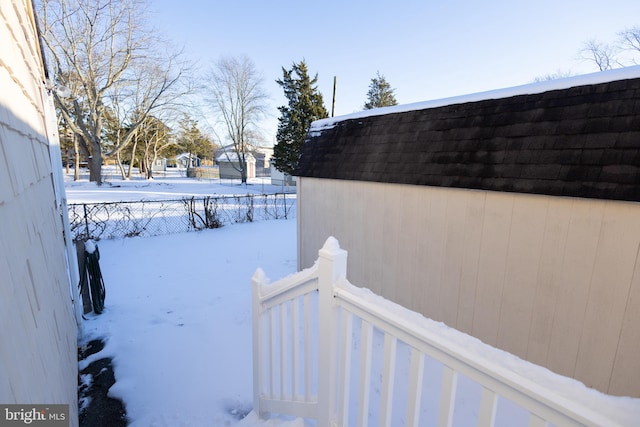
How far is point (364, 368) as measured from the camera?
1465 millimetres

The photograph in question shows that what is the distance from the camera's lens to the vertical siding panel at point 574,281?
2.61m

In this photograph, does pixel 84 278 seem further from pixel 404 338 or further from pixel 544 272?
pixel 544 272

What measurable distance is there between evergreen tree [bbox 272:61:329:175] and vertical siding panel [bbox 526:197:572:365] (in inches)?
836

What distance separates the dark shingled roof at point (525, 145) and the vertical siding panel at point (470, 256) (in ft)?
0.74

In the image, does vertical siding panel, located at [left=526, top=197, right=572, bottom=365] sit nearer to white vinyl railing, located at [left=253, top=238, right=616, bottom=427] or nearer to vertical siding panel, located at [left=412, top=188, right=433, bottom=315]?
white vinyl railing, located at [left=253, top=238, right=616, bottom=427]

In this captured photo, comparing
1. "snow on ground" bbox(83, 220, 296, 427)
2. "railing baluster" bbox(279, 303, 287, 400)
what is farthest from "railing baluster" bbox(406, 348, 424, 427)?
"snow on ground" bbox(83, 220, 296, 427)

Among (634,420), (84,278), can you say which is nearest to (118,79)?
(84,278)

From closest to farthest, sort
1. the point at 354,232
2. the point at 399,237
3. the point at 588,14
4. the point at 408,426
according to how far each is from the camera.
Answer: the point at 408,426, the point at 399,237, the point at 354,232, the point at 588,14

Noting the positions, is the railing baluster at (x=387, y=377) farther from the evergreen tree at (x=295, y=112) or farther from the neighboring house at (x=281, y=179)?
the neighboring house at (x=281, y=179)

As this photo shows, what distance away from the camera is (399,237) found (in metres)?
4.19

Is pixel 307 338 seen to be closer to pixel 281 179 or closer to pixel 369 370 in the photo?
pixel 369 370

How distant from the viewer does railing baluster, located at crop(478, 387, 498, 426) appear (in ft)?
3.02

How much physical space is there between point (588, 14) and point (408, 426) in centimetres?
849

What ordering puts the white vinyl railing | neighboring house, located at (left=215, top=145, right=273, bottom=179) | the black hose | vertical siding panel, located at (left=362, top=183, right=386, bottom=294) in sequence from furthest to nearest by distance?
neighboring house, located at (left=215, top=145, right=273, bottom=179) → vertical siding panel, located at (left=362, top=183, right=386, bottom=294) → the black hose → the white vinyl railing
